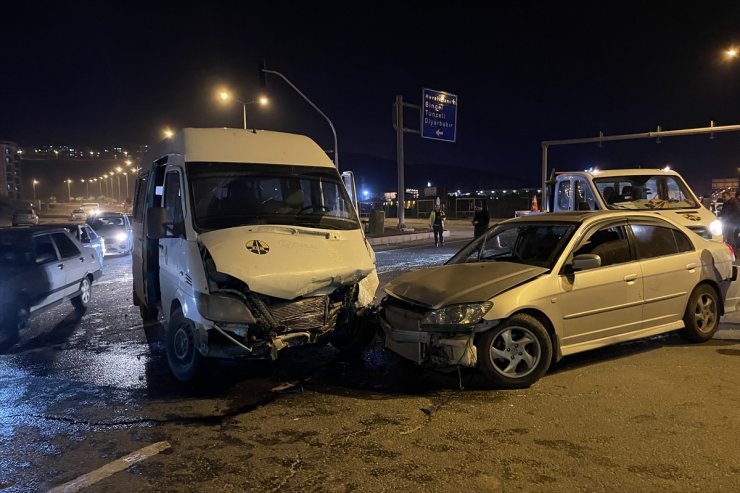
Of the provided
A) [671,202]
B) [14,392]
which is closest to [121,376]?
[14,392]

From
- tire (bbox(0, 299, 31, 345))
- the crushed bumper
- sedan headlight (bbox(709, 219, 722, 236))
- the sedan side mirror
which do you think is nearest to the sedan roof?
the sedan side mirror

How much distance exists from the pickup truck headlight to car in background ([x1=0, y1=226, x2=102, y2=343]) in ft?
14.1

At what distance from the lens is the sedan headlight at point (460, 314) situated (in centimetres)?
500

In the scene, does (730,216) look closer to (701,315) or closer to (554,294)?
(701,315)

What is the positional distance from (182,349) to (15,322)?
3.54 metres

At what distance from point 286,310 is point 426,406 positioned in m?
1.57

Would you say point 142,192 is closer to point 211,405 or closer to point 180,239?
point 180,239

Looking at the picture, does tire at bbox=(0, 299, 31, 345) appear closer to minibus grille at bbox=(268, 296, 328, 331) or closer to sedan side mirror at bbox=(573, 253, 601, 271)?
minibus grille at bbox=(268, 296, 328, 331)

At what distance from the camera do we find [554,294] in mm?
5301

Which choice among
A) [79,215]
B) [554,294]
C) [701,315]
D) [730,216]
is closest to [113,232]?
[554,294]

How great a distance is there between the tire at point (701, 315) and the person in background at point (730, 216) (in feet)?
32.3

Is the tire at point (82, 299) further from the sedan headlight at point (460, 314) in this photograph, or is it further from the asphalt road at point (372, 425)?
the sedan headlight at point (460, 314)

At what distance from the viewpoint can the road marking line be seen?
355 cm

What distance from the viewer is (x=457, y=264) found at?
643 cm
